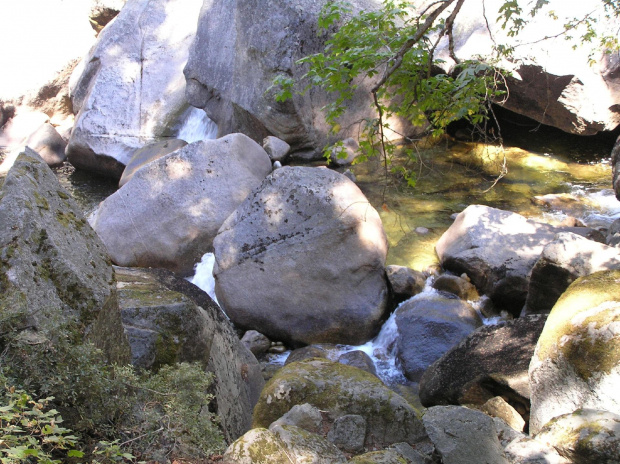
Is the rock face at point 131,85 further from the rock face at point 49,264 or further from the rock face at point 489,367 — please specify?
the rock face at point 49,264

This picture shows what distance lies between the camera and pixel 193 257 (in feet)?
24.3

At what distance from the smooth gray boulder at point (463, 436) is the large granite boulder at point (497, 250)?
12.3 ft

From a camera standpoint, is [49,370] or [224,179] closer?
[49,370]

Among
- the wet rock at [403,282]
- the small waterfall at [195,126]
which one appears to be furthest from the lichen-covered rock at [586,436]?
the small waterfall at [195,126]

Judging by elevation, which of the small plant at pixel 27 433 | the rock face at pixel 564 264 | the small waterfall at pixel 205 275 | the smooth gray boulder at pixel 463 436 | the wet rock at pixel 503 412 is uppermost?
the small plant at pixel 27 433

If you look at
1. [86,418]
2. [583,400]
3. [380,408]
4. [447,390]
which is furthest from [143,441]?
[447,390]

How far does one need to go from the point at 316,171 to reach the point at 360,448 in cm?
413

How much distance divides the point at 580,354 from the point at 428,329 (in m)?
2.95

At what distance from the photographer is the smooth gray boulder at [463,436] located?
99.7 inches

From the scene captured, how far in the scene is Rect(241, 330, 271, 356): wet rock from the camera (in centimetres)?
608

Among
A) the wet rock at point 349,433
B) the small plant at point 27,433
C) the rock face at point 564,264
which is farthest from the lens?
the rock face at point 564,264

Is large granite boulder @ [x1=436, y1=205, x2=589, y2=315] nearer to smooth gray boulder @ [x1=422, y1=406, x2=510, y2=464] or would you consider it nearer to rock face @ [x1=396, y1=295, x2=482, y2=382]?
rock face @ [x1=396, y1=295, x2=482, y2=382]

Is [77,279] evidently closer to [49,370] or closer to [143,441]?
[49,370]

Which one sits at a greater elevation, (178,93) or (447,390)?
(178,93)
